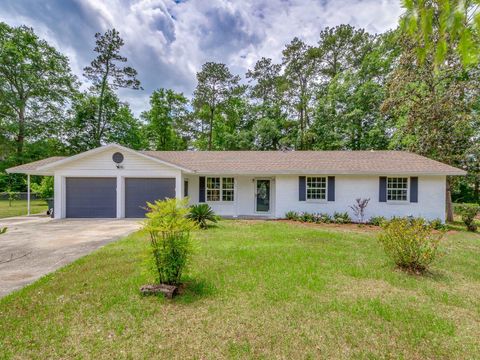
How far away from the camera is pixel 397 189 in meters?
12.1

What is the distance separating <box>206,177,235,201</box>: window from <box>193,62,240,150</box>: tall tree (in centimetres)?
1467

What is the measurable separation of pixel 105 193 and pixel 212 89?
60.2 feet

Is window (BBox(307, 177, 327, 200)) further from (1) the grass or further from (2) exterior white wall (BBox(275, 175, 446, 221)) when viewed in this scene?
(1) the grass

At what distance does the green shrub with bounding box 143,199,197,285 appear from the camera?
411cm

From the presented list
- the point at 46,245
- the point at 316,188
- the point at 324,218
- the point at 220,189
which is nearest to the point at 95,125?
the point at 220,189

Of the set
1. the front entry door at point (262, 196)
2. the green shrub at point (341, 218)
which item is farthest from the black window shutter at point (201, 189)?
the green shrub at point (341, 218)

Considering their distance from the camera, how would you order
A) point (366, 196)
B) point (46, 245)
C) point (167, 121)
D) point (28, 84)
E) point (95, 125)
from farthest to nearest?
point (167, 121) < point (95, 125) < point (28, 84) < point (366, 196) < point (46, 245)

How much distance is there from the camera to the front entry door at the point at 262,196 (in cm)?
1385

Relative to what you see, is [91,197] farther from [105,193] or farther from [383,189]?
[383,189]

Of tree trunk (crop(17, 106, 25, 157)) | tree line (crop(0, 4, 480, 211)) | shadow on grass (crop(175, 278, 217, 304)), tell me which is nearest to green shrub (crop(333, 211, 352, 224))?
shadow on grass (crop(175, 278, 217, 304))

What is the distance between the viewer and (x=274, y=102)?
27.6m

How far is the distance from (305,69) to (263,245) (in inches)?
945

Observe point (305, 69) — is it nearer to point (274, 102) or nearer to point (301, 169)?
point (274, 102)

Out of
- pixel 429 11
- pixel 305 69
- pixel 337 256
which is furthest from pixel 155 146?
pixel 429 11
